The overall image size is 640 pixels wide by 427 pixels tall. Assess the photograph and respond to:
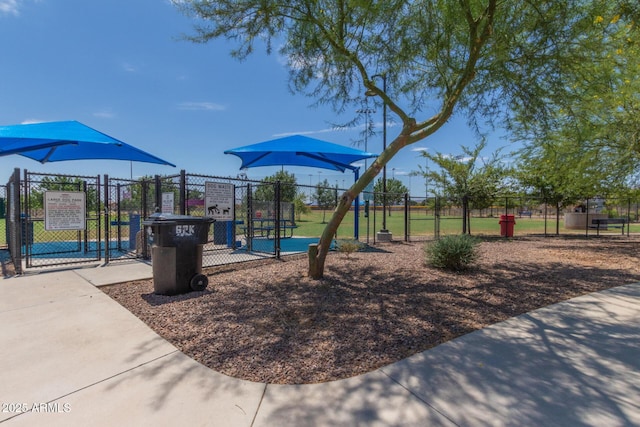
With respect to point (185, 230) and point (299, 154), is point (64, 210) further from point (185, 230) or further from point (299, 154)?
point (299, 154)

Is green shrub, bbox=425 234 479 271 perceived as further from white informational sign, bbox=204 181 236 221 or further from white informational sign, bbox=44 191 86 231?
white informational sign, bbox=44 191 86 231

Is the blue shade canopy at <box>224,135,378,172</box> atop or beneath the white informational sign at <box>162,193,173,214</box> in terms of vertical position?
atop

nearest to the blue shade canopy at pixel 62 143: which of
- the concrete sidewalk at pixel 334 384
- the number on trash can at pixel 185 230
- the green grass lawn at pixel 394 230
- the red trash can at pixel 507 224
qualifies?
the green grass lawn at pixel 394 230

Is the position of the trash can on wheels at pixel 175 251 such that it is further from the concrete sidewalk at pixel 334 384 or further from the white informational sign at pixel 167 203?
the white informational sign at pixel 167 203

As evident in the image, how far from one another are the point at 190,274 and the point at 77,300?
1.58m

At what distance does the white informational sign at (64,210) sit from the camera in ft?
24.0

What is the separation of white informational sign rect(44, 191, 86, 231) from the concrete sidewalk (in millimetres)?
3809

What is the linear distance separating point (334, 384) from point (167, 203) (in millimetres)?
6985

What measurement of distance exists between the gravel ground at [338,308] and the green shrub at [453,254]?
10.0 inches

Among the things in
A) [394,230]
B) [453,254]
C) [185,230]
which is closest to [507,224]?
[394,230]

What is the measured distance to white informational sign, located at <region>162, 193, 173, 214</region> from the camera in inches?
331

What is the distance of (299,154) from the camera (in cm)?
1084

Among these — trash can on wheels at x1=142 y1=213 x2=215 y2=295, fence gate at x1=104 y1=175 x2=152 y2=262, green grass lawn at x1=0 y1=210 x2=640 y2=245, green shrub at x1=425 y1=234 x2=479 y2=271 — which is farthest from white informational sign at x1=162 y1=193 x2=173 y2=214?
green shrub at x1=425 y1=234 x2=479 y2=271

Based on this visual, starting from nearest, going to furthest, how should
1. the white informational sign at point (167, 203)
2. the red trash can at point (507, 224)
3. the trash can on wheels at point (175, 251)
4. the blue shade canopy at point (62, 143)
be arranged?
the trash can on wheels at point (175, 251) < the blue shade canopy at point (62, 143) < the white informational sign at point (167, 203) < the red trash can at point (507, 224)
